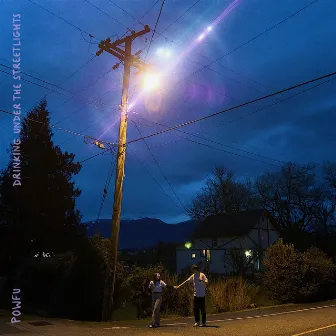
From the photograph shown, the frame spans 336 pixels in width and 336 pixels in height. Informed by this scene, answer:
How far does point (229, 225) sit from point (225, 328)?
127 feet

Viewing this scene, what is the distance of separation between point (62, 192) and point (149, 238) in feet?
483

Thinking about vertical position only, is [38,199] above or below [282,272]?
above

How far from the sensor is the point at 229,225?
161 feet

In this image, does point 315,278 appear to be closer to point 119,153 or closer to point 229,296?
point 229,296

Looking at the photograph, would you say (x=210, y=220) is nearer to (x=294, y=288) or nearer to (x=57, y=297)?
(x=294, y=288)

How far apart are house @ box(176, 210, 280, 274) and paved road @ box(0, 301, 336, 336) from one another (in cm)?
3260

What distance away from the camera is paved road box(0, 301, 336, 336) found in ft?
33.6

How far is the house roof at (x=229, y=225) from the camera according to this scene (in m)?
47.6

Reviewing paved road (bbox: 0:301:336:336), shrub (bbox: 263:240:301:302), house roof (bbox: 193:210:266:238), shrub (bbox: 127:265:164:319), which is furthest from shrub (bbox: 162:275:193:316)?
house roof (bbox: 193:210:266:238)

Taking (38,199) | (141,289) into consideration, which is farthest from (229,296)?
(38,199)

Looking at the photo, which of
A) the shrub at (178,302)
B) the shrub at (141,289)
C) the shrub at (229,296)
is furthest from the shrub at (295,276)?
the shrub at (141,289)

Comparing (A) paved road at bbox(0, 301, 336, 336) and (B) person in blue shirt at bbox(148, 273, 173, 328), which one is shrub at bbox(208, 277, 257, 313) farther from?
(B) person in blue shirt at bbox(148, 273, 173, 328)

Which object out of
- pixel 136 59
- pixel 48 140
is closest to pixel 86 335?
pixel 136 59

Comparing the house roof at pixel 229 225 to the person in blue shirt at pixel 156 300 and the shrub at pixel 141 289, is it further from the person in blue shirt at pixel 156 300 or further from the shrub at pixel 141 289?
the person in blue shirt at pixel 156 300
